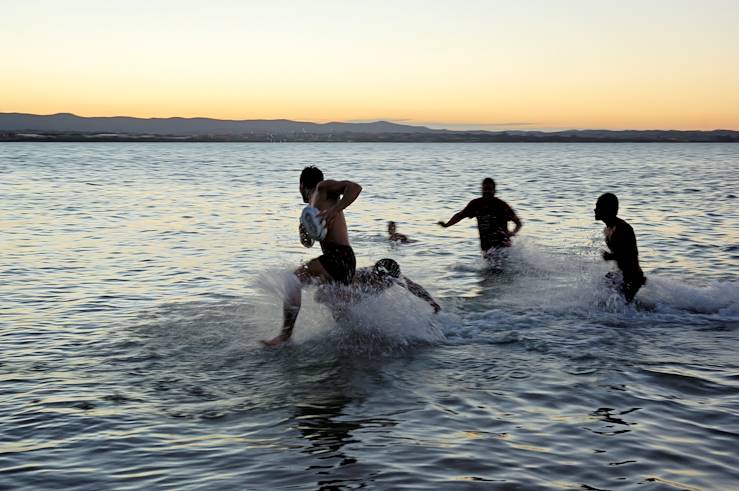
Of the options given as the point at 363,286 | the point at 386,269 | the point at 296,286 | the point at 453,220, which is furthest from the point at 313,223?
the point at 453,220

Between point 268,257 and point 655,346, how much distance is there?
1038 centimetres

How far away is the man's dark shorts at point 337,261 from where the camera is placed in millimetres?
8836

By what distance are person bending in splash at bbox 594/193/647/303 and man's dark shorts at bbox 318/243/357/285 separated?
3684mm

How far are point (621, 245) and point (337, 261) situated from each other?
13.7 feet

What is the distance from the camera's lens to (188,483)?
5.30 m

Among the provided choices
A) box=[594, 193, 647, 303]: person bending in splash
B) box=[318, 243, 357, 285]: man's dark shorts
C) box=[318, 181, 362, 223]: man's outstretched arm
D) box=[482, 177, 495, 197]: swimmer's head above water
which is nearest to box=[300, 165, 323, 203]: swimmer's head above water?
box=[318, 181, 362, 223]: man's outstretched arm

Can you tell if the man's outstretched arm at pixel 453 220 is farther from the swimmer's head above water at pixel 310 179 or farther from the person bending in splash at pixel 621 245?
the swimmer's head above water at pixel 310 179

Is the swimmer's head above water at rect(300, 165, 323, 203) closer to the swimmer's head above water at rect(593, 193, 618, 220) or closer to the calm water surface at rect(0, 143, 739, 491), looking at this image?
the calm water surface at rect(0, 143, 739, 491)

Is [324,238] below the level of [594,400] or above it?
above

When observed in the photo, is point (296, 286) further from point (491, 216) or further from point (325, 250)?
point (491, 216)

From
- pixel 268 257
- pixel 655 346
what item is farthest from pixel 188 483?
pixel 268 257

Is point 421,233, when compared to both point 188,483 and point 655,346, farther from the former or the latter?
point 188,483

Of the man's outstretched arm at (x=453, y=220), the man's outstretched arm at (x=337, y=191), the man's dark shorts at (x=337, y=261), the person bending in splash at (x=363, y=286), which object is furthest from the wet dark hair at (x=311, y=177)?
the man's outstretched arm at (x=453, y=220)

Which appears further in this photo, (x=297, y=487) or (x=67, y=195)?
(x=67, y=195)
